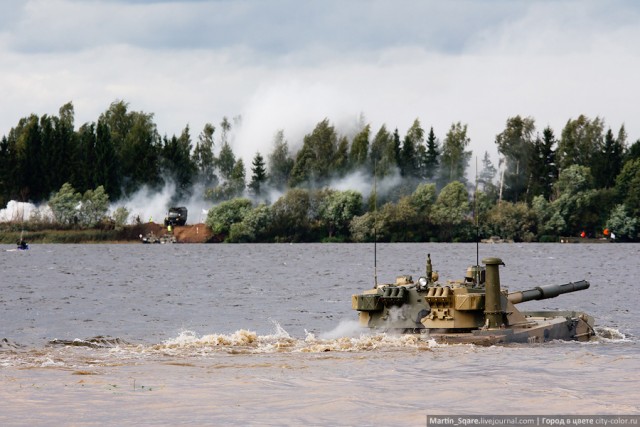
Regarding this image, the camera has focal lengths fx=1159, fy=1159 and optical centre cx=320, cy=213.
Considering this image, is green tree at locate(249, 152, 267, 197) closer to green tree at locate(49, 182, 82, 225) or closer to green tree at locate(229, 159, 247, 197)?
green tree at locate(229, 159, 247, 197)

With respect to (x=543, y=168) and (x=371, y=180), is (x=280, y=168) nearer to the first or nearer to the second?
(x=371, y=180)

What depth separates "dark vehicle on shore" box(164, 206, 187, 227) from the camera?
19679cm

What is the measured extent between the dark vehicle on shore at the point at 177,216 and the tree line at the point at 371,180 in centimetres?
300

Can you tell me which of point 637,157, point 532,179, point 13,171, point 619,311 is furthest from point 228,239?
point 619,311

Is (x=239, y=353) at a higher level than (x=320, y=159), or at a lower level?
lower

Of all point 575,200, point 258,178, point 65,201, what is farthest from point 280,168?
point 575,200

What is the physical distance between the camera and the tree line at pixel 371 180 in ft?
582

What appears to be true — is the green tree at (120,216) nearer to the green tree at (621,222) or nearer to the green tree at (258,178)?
the green tree at (258,178)

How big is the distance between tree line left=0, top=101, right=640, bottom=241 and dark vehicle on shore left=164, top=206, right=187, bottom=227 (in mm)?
2996

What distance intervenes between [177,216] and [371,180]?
3425 cm

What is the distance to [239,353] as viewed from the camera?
3034cm

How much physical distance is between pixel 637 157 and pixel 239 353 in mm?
160020

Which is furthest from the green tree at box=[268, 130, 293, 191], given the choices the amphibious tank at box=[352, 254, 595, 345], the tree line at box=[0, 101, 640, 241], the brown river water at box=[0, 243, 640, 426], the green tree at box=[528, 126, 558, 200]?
the amphibious tank at box=[352, 254, 595, 345]

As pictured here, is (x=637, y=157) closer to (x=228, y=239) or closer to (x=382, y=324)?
(x=228, y=239)
